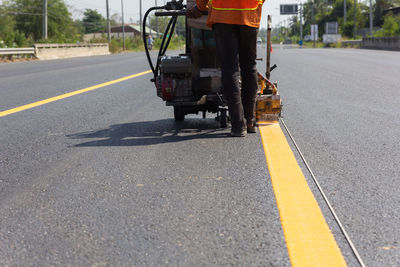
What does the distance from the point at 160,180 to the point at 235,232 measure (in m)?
1.03

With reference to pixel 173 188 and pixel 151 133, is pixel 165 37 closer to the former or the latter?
pixel 151 133

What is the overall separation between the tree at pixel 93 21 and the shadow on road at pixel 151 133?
163102mm

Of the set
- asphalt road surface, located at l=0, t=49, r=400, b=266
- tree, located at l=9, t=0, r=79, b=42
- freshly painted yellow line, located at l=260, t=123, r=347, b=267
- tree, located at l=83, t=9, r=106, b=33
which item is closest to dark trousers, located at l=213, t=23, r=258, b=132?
asphalt road surface, located at l=0, t=49, r=400, b=266

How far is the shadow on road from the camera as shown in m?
4.71

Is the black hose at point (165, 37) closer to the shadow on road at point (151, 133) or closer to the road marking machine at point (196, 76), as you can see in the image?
the road marking machine at point (196, 76)

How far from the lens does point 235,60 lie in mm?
4809

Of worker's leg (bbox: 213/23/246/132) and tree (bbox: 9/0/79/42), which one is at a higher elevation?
tree (bbox: 9/0/79/42)

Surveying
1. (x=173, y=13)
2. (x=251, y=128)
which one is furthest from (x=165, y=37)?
(x=251, y=128)

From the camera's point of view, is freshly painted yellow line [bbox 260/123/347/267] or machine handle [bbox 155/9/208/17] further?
machine handle [bbox 155/9/208/17]

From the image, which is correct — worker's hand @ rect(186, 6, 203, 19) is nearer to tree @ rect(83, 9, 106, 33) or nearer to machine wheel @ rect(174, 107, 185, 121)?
machine wheel @ rect(174, 107, 185, 121)

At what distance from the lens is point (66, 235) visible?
2438 mm

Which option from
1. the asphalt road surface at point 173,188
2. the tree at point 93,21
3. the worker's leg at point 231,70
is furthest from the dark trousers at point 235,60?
the tree at point 93,21

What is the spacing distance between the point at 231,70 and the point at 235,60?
0.31 feet

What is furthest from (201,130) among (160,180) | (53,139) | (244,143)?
(160,180)
